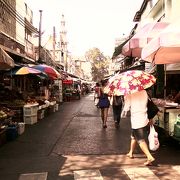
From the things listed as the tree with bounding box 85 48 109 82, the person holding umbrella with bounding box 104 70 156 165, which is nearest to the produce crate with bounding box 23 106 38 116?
the person holding umbrella with bounding box 104 70 156 165

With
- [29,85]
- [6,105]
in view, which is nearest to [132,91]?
[6,105]

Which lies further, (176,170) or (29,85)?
(29,85)

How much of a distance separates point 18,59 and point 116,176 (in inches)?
594

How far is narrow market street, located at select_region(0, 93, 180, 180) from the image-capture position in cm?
741

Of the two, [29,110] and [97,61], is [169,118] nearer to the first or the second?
[29,110]

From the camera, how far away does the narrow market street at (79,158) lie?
741 centimetres

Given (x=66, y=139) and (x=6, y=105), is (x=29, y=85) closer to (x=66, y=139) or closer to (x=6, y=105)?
(x=6, y=105)

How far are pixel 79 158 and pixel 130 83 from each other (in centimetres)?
222

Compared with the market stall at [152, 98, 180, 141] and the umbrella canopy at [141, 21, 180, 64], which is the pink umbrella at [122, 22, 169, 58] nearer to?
the umbrella canopy at [141, 21, 180, 64]

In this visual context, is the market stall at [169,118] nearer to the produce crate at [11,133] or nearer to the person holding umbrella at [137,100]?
the person holding umbrella at [137,100]

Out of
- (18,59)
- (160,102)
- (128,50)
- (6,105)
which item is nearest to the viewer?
(160,102)

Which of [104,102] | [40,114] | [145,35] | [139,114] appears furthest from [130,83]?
[40,114]

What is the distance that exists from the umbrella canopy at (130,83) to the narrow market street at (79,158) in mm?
1604

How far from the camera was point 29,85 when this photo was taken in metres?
29.1
